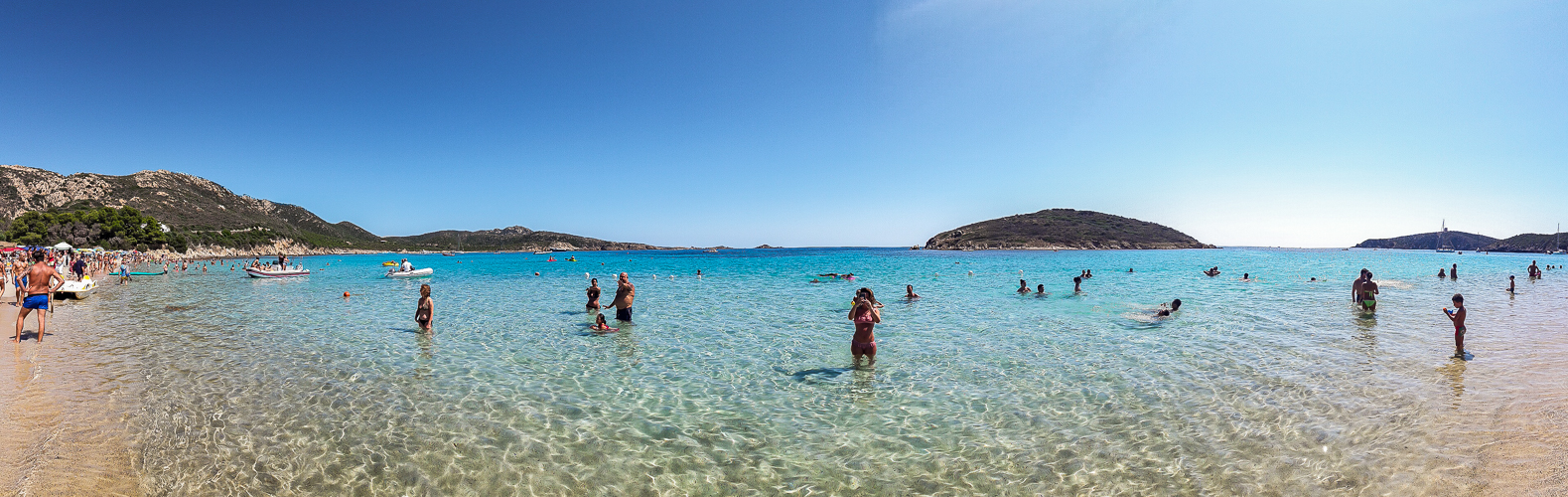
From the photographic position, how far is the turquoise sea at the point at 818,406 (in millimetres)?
5902

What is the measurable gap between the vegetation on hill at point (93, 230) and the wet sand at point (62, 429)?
321 ft

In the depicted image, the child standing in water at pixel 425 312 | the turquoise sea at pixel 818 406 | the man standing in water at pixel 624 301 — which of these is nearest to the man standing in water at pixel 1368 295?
the turquoise sea at pixel 818 406

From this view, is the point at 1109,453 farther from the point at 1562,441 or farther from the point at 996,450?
the point at 1562,441

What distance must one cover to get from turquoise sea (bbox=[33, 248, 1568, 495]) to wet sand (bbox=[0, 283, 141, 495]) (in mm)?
252

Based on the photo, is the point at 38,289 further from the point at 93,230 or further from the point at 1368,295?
the point at 93,230

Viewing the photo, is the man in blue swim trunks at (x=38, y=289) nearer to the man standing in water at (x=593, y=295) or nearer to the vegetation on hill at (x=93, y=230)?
the man standing in water at (x=593, y=295)

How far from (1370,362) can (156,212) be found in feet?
568

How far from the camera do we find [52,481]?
5512 millimetres

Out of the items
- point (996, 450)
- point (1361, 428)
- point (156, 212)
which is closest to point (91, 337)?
point (996, 450)

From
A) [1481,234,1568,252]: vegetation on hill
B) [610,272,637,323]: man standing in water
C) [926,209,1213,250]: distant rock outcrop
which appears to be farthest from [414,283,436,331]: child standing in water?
[1481,234,1568,252]: vegetation on hill

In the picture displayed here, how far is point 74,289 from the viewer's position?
24578mm

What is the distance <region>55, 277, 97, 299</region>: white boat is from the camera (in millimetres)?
23891

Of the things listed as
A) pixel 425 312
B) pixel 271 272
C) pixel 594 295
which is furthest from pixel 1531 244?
pixel 271 272

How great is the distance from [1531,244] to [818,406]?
266 m
